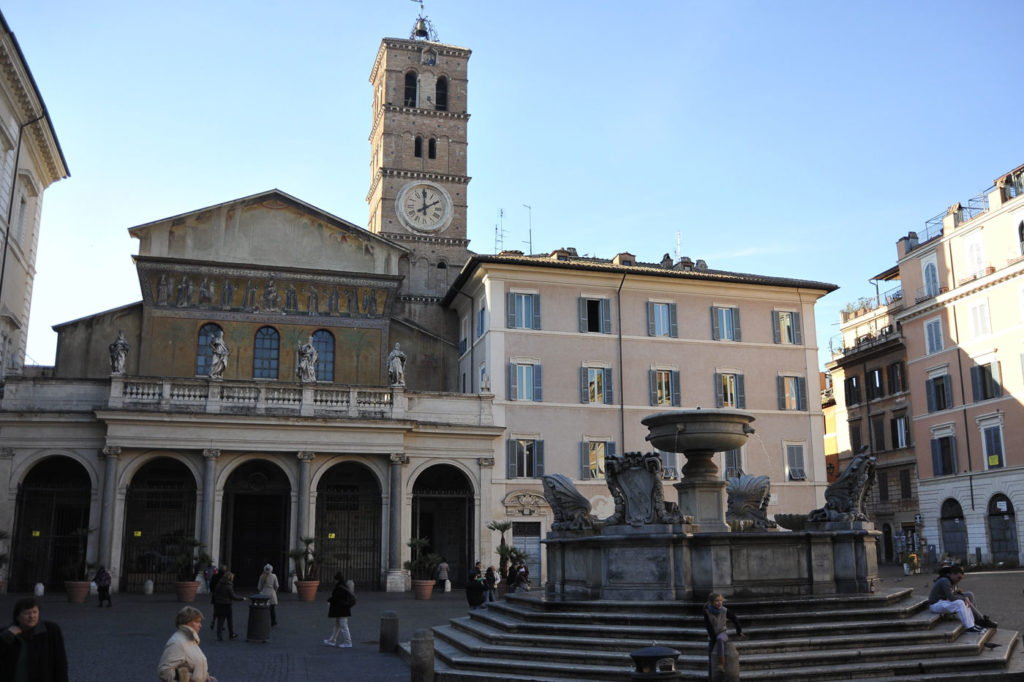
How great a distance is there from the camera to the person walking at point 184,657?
6.87 m

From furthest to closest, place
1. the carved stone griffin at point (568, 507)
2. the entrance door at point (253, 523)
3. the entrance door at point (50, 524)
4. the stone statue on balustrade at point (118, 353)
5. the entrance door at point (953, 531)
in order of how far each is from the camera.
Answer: the entrance door at point (953, 531) → the entrance door at point (253, 523) → the stone statue on balustrade at point (118, 353) → the entrance door at point (50, 524) → the carved stone griffin at point (568, 507)

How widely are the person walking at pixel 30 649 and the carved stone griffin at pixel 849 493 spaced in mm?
10876

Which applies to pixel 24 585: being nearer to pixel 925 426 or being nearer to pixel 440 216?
pixel 440 216

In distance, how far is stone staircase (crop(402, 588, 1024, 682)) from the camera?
1072 centimetres

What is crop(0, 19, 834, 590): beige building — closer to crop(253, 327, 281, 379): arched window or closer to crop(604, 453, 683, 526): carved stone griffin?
crop(253, 327, 281, 379): arched window

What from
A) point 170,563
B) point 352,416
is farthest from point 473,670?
point 170,563

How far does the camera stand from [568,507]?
48.2ft

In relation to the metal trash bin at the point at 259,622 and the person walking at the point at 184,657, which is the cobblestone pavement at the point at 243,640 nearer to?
the metal trash bin at the point at 259,622

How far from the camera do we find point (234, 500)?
102 feet

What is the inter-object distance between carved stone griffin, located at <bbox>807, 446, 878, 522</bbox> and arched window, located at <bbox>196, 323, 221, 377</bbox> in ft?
78.6

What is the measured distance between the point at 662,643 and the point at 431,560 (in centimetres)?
1718

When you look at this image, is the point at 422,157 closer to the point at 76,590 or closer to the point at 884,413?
the point at 884,413

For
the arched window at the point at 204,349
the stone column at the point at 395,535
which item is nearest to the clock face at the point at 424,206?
the arched window at the point at 204,349

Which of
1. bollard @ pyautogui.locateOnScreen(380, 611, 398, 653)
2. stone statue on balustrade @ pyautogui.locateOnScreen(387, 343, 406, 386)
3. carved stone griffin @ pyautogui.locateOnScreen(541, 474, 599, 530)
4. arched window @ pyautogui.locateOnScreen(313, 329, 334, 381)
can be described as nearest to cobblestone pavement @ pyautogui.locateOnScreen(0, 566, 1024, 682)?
bollard @ pyautogui.locateOnScreen(380, 611, 398, 653)
